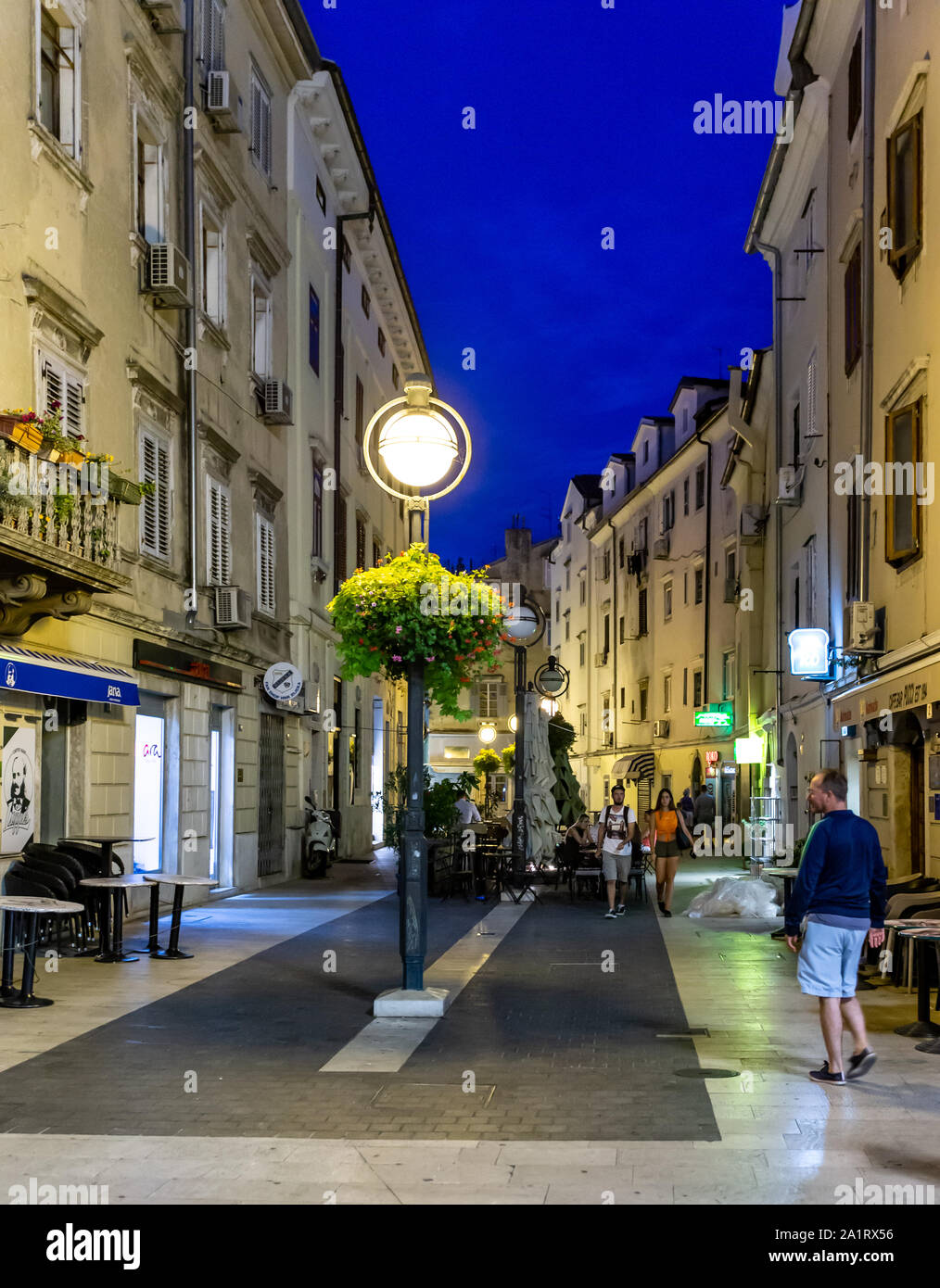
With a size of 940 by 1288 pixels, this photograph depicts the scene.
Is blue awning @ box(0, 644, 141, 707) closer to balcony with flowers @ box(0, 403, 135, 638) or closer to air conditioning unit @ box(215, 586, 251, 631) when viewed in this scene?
balcony with flowers @ box(0, 403, 135, 638)

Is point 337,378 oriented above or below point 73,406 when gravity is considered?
above

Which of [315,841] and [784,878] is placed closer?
[784,878]

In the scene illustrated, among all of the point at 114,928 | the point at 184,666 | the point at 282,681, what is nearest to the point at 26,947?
the point at 114,928

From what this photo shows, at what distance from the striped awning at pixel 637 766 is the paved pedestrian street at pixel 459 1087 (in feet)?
119

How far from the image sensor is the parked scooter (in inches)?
989

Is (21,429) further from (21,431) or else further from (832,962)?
(832,962)

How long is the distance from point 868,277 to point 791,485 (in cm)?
809

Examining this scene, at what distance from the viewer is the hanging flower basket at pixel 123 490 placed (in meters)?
14.6

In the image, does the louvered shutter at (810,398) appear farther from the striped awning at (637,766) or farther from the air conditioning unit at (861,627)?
the striped awning at (637,766)

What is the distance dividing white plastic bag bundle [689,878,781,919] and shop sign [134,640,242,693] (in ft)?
24.3

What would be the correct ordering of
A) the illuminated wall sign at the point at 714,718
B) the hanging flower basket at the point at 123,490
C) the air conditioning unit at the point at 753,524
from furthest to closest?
the illuminated wall sign at the point at 714,718, the air conditioning unit at the point at 753,524, the hanging flower basket at the point at 123,490

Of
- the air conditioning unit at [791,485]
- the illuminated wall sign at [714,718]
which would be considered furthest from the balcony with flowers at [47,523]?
the illuminated wall sign at [714,718]

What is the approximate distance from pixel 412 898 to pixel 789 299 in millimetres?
18632

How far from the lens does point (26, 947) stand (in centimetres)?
1065
